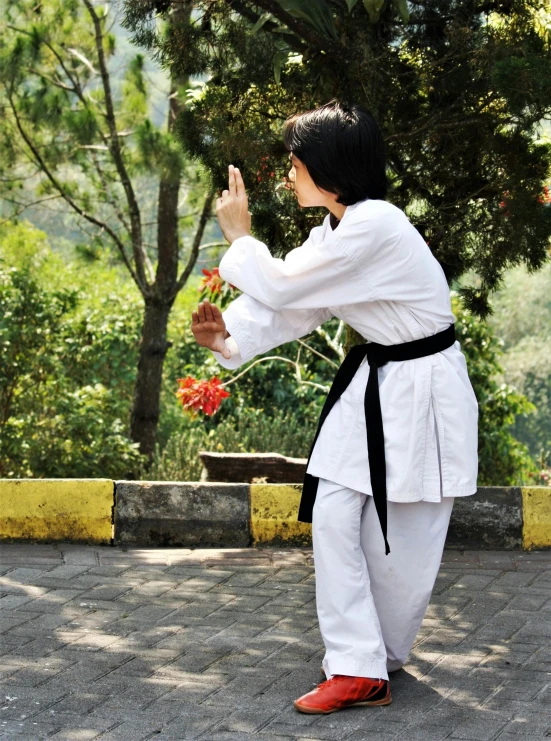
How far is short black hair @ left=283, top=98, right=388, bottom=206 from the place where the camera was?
3.56 m

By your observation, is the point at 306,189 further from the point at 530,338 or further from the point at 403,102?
the point at 530,338

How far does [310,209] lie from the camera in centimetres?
534

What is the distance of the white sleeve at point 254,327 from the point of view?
11.8 ft

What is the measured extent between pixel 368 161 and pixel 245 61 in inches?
65.1

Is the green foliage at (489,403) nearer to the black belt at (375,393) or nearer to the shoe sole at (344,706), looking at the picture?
the black belt at (375,393)

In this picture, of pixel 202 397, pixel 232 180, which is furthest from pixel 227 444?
pixel 232 180

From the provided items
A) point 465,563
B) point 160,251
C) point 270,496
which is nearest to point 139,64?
point 160,251

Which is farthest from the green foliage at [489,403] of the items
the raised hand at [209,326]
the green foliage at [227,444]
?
the raised hand at [209,326]

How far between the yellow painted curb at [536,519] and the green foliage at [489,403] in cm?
292

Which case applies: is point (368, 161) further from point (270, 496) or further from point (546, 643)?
point (270, 496)

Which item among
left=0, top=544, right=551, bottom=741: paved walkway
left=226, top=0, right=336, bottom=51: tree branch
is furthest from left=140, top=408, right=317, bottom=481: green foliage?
left=226, top=0, right=336, bottom=51: tree branch

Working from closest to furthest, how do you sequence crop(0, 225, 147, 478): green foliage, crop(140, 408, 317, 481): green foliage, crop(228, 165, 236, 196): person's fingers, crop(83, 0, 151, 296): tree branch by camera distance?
crop(228, 165, 236, 196): person's fingers < crop(0, 225, 147, 478): green foliage < crop(140, 408, 317, 481): green foliage < crop(83, 0, 151, 296): tree branch

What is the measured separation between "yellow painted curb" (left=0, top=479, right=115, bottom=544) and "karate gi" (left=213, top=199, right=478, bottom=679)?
2.30 meters

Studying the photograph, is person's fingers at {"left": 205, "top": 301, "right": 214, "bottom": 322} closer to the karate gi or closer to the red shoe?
the karate gi
